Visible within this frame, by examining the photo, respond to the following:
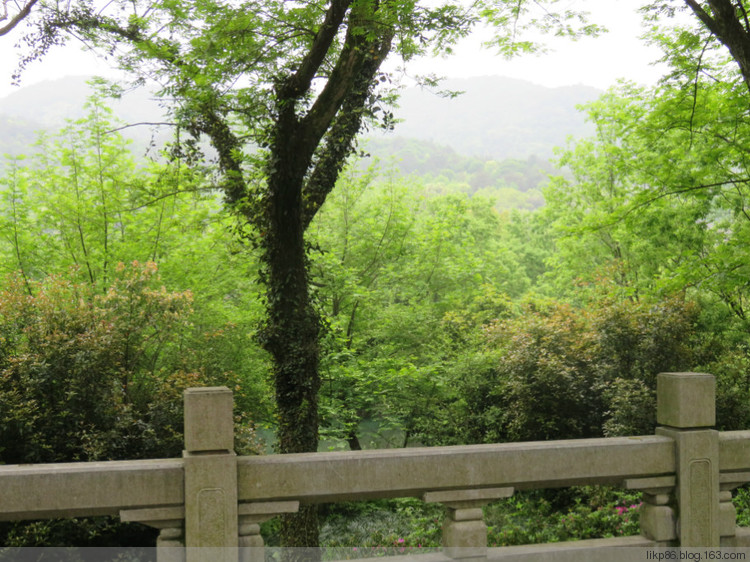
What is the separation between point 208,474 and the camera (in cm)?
334

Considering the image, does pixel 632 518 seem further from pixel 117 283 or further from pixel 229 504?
pixel 117 283

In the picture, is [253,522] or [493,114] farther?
[493,114]

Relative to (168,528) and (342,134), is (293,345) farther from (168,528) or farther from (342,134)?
(168,528)

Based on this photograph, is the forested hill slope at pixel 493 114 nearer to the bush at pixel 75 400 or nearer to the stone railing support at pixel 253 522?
the bush at pixel 75 400

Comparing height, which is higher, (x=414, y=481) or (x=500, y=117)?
(x=500, y=117)

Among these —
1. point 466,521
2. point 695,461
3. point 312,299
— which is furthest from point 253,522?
point 312,299

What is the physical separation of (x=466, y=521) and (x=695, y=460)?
5.12 ft

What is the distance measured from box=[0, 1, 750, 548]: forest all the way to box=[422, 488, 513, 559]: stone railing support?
4.05 m

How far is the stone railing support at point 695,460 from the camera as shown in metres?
4.02

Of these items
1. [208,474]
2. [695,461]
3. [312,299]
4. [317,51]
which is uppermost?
[317,51]

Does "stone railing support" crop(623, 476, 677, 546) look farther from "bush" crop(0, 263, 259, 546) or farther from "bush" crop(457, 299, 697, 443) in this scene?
"bush" crop(0, 263, 259, 546)

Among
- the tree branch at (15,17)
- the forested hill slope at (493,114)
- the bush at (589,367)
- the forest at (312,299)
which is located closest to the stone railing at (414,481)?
the forest at (312,299)

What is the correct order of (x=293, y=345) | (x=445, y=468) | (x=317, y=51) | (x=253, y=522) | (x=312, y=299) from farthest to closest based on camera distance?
(x=312, y=299) → (x=293, y=345) → (x=317, y=51) → (x=445, y=468) → (x=253, y=522)

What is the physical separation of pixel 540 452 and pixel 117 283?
27.1 ft
